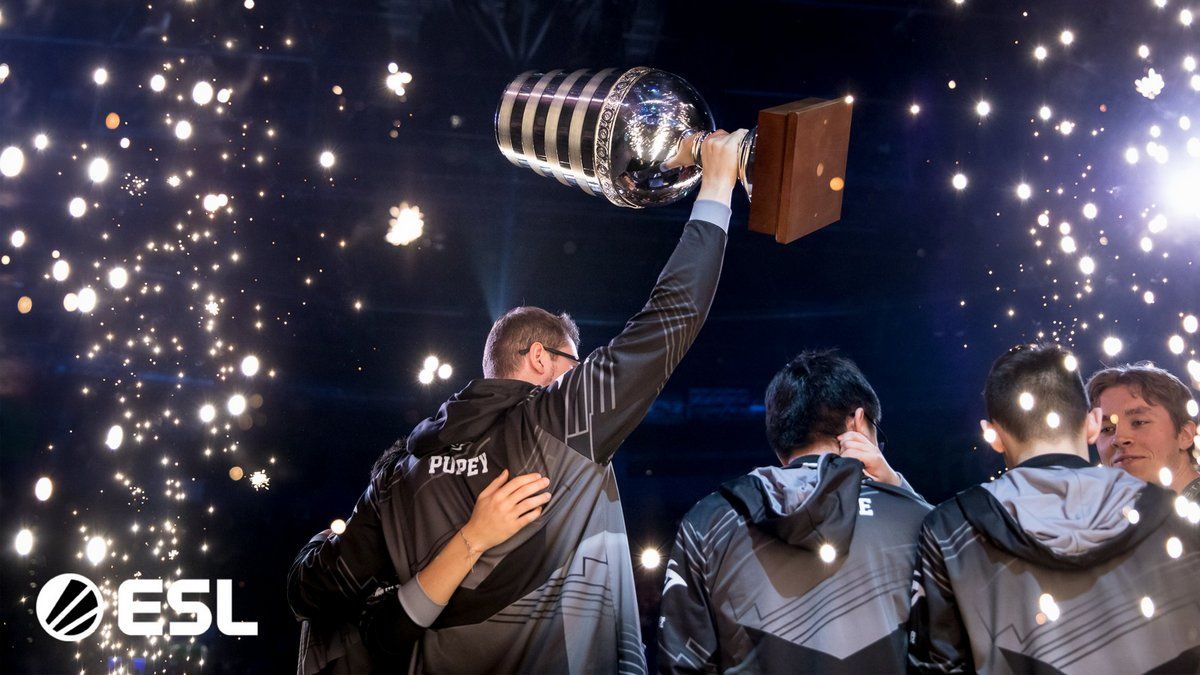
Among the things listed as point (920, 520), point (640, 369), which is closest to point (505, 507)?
point (640, 369)

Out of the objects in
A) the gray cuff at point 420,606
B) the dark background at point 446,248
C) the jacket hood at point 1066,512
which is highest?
the dark background at point 446,248

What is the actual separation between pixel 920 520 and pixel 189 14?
2.63m

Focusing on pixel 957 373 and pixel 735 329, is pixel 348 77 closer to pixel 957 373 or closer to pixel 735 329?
pixel 735 329

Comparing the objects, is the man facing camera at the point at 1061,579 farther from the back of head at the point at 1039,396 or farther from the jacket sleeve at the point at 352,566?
the jacket sleeve at the point at 352,566

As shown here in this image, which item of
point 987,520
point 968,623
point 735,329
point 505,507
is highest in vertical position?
point 735,329

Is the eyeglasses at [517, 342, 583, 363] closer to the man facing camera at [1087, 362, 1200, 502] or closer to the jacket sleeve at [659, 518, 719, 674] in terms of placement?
the jacket sleeve at [659, 518, 719, 674]

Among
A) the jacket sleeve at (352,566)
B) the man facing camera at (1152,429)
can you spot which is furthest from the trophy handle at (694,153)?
the man facing camera at (1152,429)

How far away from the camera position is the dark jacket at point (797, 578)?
1.78 m

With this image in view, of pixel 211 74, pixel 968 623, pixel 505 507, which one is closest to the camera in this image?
pixel 968 623

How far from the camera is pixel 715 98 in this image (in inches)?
134

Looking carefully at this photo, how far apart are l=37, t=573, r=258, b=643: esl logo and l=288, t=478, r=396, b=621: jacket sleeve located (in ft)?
4.00

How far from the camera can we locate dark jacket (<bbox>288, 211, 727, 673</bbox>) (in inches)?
68.9

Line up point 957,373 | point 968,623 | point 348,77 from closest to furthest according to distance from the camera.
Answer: point 968,623, point 348,77, point 957,373

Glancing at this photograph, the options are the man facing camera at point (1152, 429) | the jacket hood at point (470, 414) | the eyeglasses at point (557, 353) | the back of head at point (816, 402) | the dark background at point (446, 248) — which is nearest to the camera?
the jacket hood at point (470, 414)
